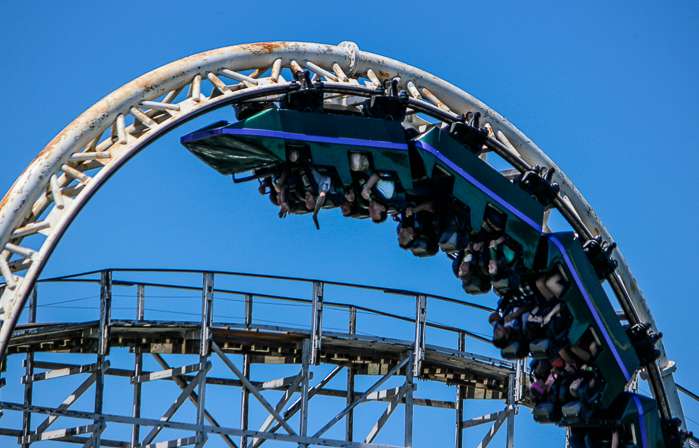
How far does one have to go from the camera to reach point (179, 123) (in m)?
9.59

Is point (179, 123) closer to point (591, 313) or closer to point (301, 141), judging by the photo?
point (301, 141)

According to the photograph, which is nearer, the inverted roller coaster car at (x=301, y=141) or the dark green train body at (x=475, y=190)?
the inverted roller coaster car at (x=301, y=141)

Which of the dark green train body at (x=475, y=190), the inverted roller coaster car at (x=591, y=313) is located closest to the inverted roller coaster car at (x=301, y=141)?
the dark green train body at (x=475, y=190)

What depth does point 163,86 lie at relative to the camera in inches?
380

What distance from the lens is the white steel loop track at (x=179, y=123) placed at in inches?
343

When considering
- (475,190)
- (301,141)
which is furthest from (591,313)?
(301,141)

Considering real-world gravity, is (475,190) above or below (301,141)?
below

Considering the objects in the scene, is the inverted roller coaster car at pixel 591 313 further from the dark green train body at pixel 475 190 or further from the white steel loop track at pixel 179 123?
the white steel loop track at pixel 179 123

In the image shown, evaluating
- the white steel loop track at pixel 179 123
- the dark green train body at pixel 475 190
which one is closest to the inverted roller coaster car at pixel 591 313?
the dark green train body at pixel 475 190

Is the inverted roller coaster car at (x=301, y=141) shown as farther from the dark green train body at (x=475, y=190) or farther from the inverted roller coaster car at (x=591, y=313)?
the inverted roller coaster car at (x=591, y=313)

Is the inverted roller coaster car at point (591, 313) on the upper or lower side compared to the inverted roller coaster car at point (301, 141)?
lower

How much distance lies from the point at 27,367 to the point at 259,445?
3.45 metres

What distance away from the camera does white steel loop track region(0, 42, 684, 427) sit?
8.70 meters

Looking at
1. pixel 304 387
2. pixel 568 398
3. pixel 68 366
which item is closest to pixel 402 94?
pixel 568 398
